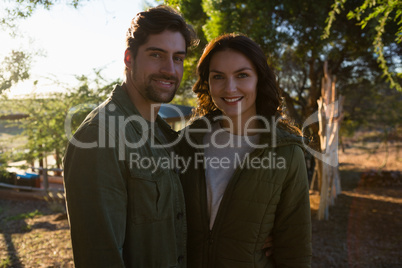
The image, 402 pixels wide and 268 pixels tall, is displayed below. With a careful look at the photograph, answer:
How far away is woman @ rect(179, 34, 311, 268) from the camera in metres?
1.92

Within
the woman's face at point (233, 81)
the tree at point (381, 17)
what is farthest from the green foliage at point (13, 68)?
the tree at point (381, 17)

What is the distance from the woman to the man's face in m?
0.34

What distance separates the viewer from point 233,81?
211 centimetres

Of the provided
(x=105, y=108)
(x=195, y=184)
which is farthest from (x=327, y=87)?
(x=105, y=108)

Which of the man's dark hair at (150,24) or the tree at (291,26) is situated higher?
the tree at (291,26)

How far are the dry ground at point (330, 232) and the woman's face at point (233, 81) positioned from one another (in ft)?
14.2

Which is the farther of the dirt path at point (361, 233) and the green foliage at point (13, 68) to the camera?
the dirt path at point (361, 233)

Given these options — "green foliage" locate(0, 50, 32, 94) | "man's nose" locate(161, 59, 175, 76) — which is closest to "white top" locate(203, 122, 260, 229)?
"man's nose" locate(161, 59, 175, 76)

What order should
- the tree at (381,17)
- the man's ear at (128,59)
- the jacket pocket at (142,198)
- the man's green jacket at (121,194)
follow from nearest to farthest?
the man's green jacket at (121,194) < the jacket pocket at (142,198) < the man's ear at (128,59) < the tree at (381,17)

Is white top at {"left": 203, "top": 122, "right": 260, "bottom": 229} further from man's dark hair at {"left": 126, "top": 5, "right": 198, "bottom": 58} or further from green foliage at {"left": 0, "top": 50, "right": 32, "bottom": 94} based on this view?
green foliage at {"left": 0, "top": 50, "right": 32, "bottom": 94}

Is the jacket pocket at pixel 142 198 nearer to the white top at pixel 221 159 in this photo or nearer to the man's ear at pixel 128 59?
the white top at pixel 221 159

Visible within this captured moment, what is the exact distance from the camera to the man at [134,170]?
1384 millimetres

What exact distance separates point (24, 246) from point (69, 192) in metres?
5.69

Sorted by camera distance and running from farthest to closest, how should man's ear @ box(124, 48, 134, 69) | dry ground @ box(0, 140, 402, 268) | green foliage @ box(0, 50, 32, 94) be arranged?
dry ground @ box(0, 140, 402, 268)
green foliage @ box(0, 50, 32, 94)
man's ear @ box(124, 48, 134, 69)
